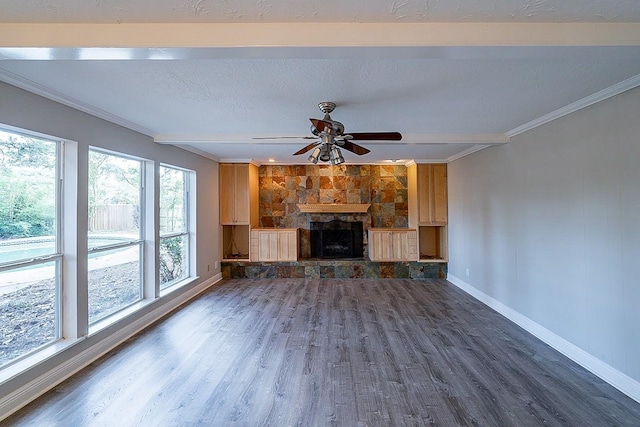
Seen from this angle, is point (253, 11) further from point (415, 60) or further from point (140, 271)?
point (140, 271)

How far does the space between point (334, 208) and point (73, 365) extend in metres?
4.78

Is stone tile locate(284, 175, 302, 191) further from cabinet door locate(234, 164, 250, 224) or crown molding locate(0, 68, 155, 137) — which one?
crown molding locate(0, 68, 155, 137)

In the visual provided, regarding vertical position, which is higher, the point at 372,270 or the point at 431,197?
the point at 431,197

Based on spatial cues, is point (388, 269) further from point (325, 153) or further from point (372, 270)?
point (325, 153)

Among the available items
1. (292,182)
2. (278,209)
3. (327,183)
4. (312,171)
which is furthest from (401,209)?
(278,209)

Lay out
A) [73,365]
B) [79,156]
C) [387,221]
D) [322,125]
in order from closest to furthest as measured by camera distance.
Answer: [322,125], [73,365], [79,156], [387,221]

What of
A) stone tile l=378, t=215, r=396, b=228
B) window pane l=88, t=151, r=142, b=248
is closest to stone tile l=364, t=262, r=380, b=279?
stone tile l=378, t=215, r=396, b=228

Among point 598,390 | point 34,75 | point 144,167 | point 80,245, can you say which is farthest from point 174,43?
point 598,390

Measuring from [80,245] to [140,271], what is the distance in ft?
3.84

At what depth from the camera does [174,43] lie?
1.56 meters

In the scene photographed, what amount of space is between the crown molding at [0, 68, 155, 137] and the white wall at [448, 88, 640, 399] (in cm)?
489

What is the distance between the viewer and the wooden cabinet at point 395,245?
5.97 meters

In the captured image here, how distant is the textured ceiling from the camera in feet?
4.87

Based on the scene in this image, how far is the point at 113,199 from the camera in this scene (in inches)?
130
